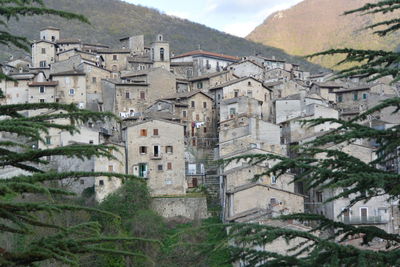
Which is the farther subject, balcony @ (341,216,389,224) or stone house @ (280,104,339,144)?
stone house @ (280,104,339,144)

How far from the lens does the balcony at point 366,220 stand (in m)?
44.7

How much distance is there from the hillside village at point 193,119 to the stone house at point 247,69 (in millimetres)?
115

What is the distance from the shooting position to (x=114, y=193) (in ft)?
165

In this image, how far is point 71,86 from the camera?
6588cm

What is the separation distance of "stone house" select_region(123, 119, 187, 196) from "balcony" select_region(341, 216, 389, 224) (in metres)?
12.9

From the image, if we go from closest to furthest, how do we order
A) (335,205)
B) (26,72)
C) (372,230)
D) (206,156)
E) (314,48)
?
1. (372,230)
2. (335,205)
3. (206,156)
4. (26,72)
5. (314,48)

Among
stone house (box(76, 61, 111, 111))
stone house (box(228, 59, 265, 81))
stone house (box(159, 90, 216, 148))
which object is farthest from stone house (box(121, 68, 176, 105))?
stone house (box(228, 59, 265, 81))

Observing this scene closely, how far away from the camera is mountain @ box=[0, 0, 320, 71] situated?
127000 mm

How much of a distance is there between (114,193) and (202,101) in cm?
1697

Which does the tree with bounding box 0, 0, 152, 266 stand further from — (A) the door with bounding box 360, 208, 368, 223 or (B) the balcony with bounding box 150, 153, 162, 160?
(B) the balcony with bounding box 150, 153, 162, 160

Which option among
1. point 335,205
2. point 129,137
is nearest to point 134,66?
point 129,137

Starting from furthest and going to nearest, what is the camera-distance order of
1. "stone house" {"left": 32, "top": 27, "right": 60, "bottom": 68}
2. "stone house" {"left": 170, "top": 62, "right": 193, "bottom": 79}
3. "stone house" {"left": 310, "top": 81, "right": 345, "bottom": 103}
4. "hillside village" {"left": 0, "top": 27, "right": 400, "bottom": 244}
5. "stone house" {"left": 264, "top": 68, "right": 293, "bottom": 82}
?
"stone house" {"left": 170, "top": 62, "right": 193, "bottom": 79} < "stone house" {"left": 32, "top": 27, "right": 60, "bottom": 68} < "stone house" {"left": 264, "top": 68, "right": 293, "bottom": 82} < "stone house" {"left": 310, "top": 81, "right": 345, "bottom": 103} < "hillside village" {"left": 0, "top": 27, "right": 400, "bottom": 244}

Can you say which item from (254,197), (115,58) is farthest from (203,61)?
(254,197)

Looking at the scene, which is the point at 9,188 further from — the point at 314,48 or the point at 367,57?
the point at 314,48
